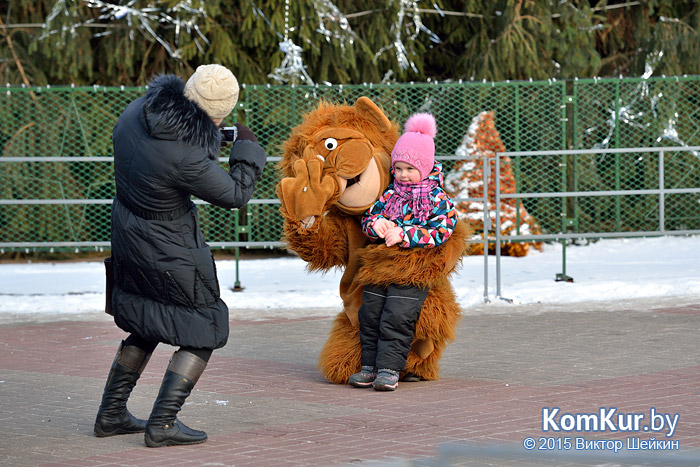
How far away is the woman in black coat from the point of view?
16.9ft

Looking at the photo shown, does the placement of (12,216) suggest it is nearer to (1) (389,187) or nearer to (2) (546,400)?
(1) (389,187)

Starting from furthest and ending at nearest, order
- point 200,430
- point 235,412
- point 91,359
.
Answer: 1. point 91,359
2. point 235,412
3. point 200,430

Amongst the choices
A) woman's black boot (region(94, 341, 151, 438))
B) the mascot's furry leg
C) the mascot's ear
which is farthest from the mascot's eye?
woman's black boot (region(94, 341, 151, 438))

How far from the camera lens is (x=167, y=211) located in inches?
206

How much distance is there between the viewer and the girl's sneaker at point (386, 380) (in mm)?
6547

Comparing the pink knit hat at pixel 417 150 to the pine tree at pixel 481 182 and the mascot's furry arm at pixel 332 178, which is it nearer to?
the mascot's furry arm at pixel 332 178

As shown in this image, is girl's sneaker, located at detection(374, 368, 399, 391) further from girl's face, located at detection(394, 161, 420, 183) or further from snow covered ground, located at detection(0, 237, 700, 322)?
snow covered ground, located at detection(0, 237, 700, 322)

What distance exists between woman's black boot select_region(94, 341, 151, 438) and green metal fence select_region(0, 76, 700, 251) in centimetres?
598

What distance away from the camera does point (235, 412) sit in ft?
19.9

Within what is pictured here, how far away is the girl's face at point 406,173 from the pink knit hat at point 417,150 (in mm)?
27

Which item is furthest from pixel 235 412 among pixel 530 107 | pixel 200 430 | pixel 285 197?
pixel 530 107

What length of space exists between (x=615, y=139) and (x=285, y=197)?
7.16 meters

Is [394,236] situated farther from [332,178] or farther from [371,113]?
[371,113]

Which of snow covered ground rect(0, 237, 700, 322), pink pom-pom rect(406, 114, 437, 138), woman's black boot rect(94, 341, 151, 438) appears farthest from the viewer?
snow covered ground rect(0, 237, 700, 322)
